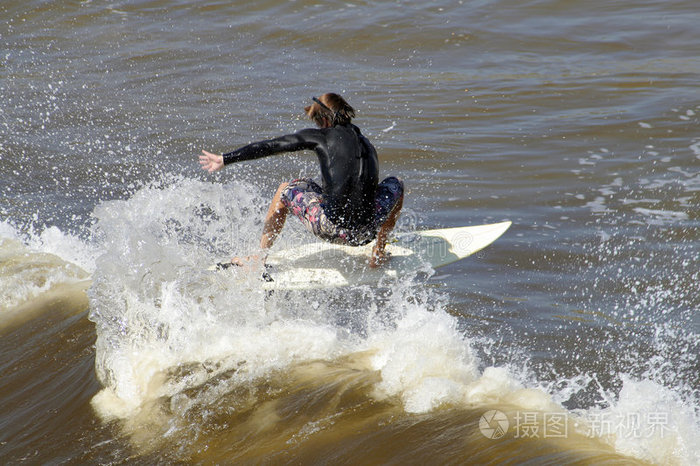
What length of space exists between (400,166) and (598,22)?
706 centimetres

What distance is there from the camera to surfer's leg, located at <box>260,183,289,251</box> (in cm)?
548

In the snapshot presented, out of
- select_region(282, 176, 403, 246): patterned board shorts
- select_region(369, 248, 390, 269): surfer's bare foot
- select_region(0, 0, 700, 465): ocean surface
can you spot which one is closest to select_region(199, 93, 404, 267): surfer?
select_region(282, 176, 403, 246): patterned board shorts

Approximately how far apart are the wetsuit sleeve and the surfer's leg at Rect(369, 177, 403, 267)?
0.71 m

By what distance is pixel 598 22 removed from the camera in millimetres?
13180

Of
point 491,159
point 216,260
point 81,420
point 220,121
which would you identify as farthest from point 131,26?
point 81,420

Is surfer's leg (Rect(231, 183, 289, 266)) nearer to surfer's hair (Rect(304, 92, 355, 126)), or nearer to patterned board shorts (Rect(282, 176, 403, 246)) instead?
patterned board shorts (Rect(282, 176, 403, 246))

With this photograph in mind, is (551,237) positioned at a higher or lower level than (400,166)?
lower

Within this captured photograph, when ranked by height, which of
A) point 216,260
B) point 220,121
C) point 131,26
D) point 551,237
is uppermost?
point 131,26

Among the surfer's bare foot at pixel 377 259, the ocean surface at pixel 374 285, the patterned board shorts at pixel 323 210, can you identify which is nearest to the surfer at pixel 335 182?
the patterned board shorts at pixel 323 210

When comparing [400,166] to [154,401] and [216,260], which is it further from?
[154,401]

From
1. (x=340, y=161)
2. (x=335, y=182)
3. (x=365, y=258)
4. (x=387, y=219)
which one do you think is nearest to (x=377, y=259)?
(x=365, y=258)

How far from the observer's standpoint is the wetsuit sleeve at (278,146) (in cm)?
508

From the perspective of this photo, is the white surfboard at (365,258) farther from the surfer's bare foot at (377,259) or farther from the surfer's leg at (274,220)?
the surfer's leg at (274,220)

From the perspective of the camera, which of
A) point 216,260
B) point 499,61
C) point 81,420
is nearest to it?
point 81,420
